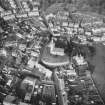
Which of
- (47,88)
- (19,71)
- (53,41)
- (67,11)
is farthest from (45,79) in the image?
(67,11)

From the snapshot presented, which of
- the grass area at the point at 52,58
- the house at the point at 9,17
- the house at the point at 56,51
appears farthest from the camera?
the house at the point at 9,17

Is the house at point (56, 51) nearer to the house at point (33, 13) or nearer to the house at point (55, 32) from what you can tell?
the house at point (55, 32)

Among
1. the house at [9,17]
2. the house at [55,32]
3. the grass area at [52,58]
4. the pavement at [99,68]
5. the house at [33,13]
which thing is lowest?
the pavement at [99,68]

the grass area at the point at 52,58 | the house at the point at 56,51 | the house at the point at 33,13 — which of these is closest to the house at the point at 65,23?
the house at the point at 33,13

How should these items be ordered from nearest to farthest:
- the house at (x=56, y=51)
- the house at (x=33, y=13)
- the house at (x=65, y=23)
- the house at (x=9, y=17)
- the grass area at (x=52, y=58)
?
1. the grass area at (x=52, y=58)
2. the house at (x=56, y=51)
3. the house at (x=9, y=17)
4. the house at (x=65, y=23)
5. the house at (x=33, y=13)

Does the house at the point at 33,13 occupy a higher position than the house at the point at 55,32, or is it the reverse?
the house at the point at 33,13

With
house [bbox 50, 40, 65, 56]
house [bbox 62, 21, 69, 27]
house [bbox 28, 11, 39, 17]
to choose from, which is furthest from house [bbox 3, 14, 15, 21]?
house [bbox 50, 40, 65, 56]

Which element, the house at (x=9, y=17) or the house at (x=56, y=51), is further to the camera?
the house at (x=9, y=17)

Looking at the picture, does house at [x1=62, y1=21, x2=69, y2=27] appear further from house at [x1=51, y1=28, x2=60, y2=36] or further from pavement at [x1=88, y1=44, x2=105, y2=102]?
pavement at [x1=88, y1=44, x2=105, y2=102]
